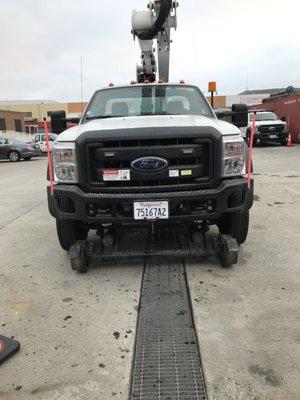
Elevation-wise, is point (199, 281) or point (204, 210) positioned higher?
point (204, 210)

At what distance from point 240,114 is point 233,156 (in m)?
1.42

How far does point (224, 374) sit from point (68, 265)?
2.52 metres

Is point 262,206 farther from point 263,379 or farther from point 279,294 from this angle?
point 263,379

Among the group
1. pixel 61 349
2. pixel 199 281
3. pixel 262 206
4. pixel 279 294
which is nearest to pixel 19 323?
pixel 61 349

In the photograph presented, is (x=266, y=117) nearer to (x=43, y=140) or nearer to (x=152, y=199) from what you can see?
(x=43, y=140)

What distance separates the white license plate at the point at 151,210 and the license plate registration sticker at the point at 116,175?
0.28 meters

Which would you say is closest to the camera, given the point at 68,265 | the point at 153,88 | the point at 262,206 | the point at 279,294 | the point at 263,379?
the point at 263,379

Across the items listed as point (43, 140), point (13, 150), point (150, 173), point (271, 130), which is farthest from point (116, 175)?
point (43, 140)

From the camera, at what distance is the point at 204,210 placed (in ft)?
13.5

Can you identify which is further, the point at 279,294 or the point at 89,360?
the point at 279,294

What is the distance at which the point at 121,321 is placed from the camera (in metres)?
3.40

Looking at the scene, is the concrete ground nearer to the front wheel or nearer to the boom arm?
the boom arm

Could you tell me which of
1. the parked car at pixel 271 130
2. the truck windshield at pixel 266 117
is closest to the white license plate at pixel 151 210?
the parked car at pixel 271 130

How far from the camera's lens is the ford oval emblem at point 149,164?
157 inches
